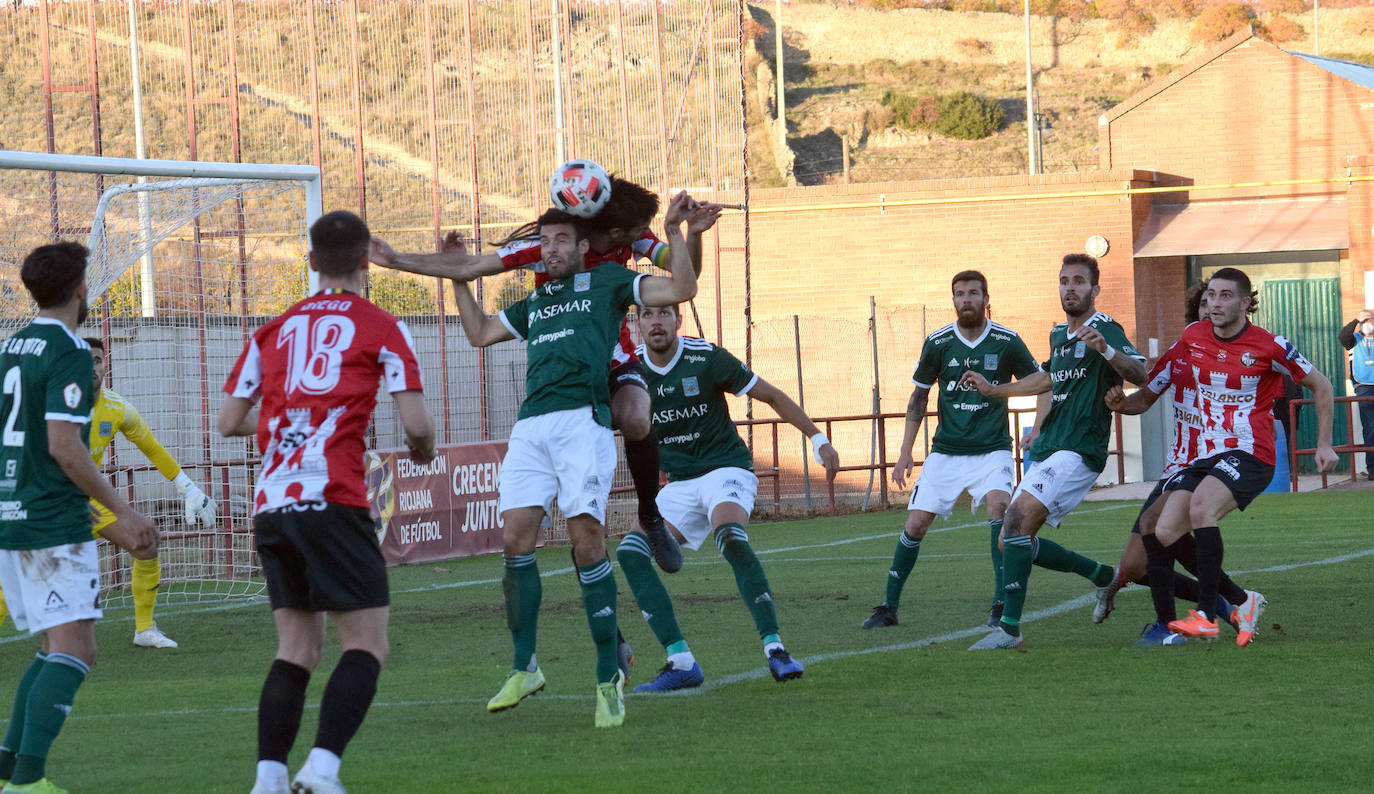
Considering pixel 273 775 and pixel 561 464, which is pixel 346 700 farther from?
pixel 561 464

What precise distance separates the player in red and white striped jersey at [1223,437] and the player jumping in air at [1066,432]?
1.33 ft

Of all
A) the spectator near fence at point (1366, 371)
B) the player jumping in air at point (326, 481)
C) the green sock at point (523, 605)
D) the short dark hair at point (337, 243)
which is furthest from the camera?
the spectator near fence at point (1366, 371)

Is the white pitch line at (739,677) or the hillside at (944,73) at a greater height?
the hillside at (944,73)

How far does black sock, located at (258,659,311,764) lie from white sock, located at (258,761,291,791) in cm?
2

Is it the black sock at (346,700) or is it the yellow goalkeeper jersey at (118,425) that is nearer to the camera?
the black sock at (346,700)

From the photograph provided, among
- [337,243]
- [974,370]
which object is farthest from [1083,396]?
[337,243]

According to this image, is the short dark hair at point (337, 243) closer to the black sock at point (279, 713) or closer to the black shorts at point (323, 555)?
the black shorts at point (323, 555)

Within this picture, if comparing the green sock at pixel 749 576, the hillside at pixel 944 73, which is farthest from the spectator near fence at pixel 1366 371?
the hillside at pixel 944 73

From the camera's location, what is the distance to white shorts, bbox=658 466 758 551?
324 inches

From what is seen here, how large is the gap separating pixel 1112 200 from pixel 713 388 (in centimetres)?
2274

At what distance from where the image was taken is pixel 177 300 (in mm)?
14539

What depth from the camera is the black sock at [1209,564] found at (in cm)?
860

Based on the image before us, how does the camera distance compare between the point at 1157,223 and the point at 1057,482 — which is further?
the point at 1157,223

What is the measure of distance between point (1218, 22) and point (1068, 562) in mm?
67525
